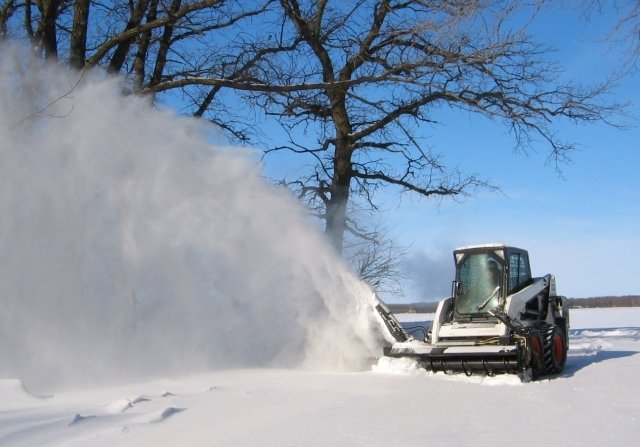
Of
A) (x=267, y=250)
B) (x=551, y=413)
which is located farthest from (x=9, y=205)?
(x=551, y=413)

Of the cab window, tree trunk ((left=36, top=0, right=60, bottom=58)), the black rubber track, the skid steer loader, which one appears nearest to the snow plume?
tree trunk ((left=36, top=0, right=60, bottom=58))

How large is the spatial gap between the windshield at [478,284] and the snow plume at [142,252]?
1.57 m

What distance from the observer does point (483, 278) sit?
1144 cm

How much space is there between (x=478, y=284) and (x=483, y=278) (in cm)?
13

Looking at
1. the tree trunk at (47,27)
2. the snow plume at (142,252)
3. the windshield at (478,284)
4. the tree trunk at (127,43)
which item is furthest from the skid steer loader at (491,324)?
the tree trunk at (47,27)

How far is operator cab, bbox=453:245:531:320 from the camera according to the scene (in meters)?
11.2

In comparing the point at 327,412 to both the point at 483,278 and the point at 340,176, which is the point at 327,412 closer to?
the point at 483,278

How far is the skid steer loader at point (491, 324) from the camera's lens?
9906 mm

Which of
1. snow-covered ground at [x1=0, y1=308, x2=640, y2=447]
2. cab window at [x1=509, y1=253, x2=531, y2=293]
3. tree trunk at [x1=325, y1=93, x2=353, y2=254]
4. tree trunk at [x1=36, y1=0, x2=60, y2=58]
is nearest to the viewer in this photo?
snow-covered ground at [x1=0, y1=308, x2=640, y2=447]

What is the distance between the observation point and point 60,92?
10875 millimetres

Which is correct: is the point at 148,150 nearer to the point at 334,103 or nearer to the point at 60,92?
the point at 60,92

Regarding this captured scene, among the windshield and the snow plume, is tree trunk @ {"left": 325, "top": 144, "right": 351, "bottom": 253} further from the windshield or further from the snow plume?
the windshield

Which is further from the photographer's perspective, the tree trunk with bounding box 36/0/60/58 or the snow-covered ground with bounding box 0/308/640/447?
the tree trunk with bounding box 36/0/60/58

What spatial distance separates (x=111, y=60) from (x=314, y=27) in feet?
12.8
